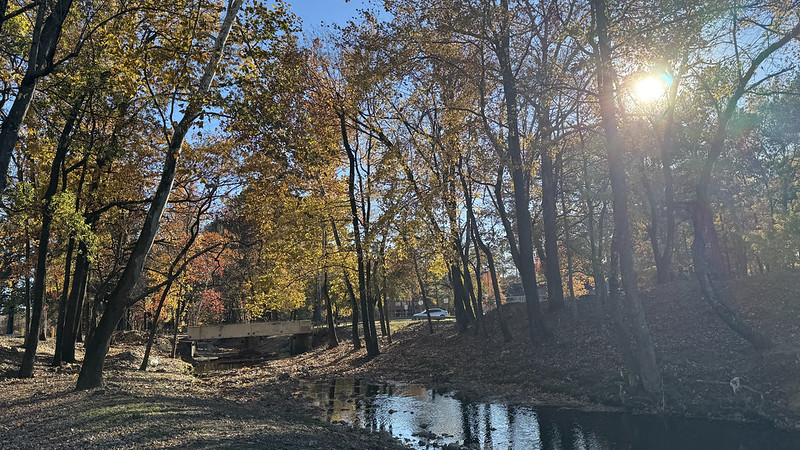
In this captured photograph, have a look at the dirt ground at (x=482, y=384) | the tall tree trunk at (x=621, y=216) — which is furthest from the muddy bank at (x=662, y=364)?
the tall tree trunk at (x=621, y=216)

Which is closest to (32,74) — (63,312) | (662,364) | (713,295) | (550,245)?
(63,312)

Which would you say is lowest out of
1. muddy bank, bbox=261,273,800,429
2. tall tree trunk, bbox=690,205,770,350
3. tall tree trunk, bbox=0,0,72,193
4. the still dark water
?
the still dark water

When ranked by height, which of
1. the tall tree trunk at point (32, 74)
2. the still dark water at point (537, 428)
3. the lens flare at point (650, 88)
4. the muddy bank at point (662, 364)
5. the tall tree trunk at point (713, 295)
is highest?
the lens flare at point (650, 88)

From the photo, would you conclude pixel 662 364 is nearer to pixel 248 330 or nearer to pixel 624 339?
pixel 624 339

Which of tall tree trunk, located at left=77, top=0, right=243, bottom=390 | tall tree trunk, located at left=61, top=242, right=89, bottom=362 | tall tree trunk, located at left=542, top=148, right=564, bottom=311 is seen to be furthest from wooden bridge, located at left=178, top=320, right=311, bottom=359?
tall tree trunk, located at left=77, top=0, right=243, bottom=390

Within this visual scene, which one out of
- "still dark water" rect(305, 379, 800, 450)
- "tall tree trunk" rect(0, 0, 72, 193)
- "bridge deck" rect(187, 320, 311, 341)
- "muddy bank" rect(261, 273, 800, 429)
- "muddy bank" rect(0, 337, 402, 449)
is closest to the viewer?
"muddy bank" rect(0, 337, 402, 449)

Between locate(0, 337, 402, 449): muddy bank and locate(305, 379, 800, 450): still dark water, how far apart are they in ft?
4.13

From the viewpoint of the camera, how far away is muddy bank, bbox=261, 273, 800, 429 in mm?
10844

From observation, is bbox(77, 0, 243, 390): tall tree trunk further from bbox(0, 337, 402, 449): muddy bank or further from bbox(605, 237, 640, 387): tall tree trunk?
bbox(605, 237, 640, 387): tall tree trunk

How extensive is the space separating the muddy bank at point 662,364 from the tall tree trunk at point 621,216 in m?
0.81

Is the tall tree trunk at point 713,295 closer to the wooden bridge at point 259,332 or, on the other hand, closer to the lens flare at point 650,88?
the lens flare at point 650,88

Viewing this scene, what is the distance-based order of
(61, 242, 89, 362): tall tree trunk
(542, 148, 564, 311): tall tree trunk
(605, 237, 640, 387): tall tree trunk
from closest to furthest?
(605, 237, 640, 387): tall tree trunk, (61, 242, 89, 362): tall tree trunk, (542, 148, 564, 311): tall tree trunk

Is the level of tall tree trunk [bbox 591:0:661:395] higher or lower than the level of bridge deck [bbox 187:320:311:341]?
higher

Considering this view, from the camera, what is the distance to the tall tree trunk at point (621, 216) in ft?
39.3
